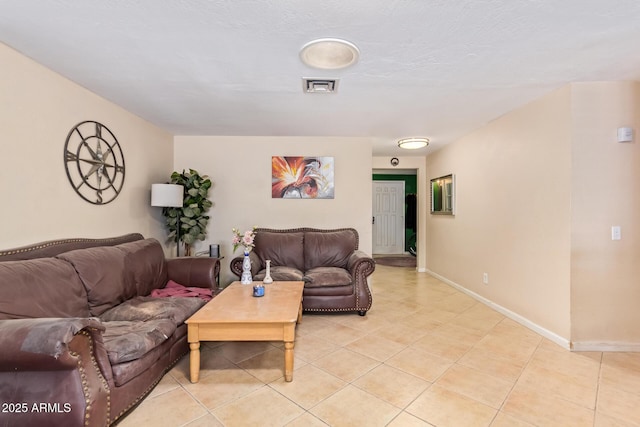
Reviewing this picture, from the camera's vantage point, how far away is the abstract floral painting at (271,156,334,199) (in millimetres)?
4246

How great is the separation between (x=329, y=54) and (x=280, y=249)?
253cm

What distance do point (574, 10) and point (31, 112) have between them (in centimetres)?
352

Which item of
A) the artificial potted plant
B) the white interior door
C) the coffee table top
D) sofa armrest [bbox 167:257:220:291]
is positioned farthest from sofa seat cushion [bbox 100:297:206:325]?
the white interior door

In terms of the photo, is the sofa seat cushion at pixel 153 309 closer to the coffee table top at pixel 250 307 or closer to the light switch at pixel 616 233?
the coffee table top at pixel 250 307

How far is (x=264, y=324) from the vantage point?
78.2 inches

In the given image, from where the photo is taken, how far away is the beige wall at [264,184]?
13.9 feet

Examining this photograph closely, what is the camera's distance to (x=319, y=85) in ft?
8.07

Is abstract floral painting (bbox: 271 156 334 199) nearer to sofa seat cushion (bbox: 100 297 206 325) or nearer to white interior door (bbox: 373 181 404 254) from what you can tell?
sofa seat cushion (bbox: 100 297 206 325)

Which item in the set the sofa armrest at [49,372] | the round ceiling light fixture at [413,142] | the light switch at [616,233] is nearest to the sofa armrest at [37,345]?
the sofa armrest at [49,372]

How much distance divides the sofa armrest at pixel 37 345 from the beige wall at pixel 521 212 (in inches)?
137

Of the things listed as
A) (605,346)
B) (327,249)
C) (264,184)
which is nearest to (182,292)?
(327,249)

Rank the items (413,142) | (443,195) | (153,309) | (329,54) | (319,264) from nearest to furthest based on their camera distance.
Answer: (329,54)
(153,309)
(319,264)
(413,142)
(443,195)

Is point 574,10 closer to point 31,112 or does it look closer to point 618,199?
point 618,199

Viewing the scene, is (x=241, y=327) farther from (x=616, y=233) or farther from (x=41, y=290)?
(x=616, y=233)
